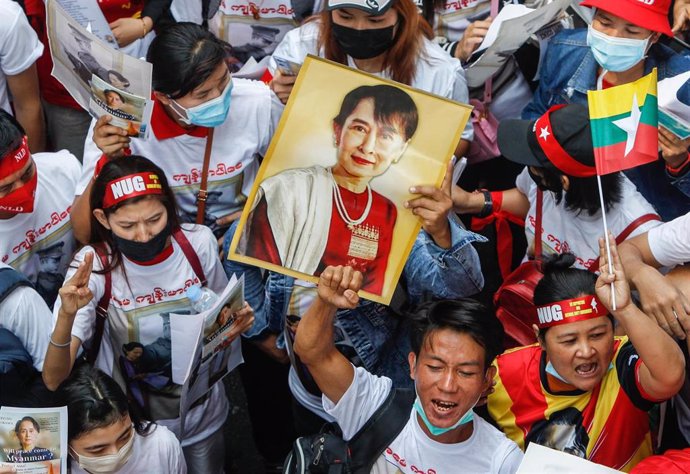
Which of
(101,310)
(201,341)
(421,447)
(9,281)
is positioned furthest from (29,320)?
(421,447)

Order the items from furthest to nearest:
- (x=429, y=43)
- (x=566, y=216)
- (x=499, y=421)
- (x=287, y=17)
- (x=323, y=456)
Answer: (x=287, y=17) < (x=429, y=43) < (x=566, y=216) < (x=499, y=421) < (x=323, y=456)

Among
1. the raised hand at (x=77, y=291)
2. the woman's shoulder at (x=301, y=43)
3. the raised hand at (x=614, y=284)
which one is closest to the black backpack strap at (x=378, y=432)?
the raised hand at (x=614, y=284)

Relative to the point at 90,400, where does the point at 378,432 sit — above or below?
above

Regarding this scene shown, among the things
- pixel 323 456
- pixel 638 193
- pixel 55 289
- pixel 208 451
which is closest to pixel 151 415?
pixel 208 451

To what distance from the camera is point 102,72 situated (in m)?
4.11

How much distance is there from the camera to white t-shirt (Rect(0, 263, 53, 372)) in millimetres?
3996

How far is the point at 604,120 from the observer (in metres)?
3.54

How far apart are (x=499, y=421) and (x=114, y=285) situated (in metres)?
1.63

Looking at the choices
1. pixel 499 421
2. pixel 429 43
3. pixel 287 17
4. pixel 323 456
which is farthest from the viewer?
pixel 287 17

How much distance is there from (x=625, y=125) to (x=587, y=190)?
52cm

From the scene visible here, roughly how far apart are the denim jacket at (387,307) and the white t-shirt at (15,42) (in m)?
1.51

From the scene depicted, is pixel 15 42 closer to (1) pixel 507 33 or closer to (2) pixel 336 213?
(2) pixel 336 213

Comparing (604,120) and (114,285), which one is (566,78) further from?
(114,285)

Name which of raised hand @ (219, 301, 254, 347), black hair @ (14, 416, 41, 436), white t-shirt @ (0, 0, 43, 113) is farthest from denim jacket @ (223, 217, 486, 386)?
white t-shirt @ (0, 0, 43, 113)
